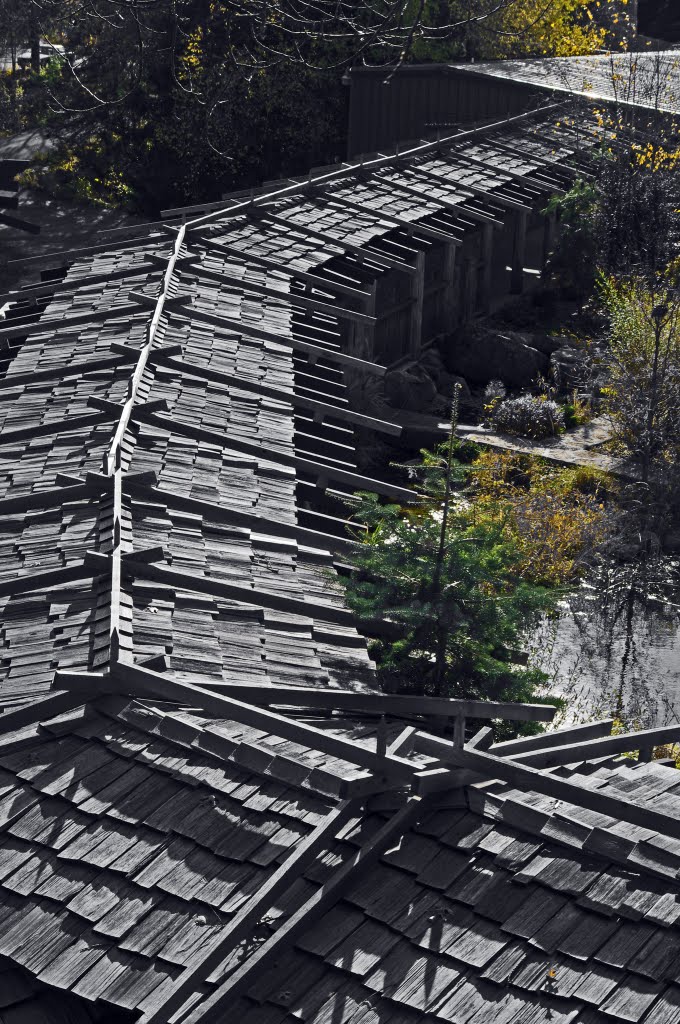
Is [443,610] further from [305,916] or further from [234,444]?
[305,916]

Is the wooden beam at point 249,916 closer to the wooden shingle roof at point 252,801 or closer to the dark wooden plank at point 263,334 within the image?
the wooden shingle roof at point 252,801

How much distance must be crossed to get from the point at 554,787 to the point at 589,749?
741 millimetres

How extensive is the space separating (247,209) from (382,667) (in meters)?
12.4

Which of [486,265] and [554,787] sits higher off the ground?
[554,787]

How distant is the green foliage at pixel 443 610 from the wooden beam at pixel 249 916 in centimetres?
294

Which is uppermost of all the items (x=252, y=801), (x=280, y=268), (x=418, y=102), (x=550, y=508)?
(x=418, y=102)

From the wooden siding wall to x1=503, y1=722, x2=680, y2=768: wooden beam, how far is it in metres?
25.0

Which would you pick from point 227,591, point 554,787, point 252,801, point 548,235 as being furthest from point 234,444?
point 548,235

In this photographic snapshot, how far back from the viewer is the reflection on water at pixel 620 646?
42.9 feet

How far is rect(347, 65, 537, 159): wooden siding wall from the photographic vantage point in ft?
99.8

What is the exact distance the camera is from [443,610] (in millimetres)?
9484

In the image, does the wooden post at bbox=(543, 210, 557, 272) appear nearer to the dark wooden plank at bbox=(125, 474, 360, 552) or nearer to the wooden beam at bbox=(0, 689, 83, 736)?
the dark wooden plank at bbox=(125, 474, 360, 552)

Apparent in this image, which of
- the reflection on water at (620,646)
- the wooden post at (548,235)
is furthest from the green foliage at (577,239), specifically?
the reflection on water at (620,646)

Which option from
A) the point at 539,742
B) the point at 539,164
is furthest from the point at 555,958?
the point at 539,164
